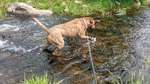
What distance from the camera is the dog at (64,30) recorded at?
981 centimetres

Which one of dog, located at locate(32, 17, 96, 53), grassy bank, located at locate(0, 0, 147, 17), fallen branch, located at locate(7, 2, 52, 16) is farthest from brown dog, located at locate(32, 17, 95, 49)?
fallen branch, located at locate(7, 2, 52, 16)

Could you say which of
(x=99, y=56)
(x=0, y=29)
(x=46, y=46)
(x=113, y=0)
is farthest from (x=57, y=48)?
(x=113, y=0)

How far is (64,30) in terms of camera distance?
10.4m

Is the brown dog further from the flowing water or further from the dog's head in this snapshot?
the flowing water

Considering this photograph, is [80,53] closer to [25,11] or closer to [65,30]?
[65,30]

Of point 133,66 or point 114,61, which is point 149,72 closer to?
point 133,66

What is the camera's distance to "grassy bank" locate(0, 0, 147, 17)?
1424 cm

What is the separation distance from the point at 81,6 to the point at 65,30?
4.34 metres

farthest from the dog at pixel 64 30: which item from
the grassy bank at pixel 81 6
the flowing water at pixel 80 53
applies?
the grassy bank at pixel 81 6

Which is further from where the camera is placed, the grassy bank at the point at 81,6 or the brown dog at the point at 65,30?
the grassy bank at the point at 81,6

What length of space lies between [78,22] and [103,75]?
2637mm

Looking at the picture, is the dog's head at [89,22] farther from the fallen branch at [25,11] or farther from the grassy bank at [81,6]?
the fallen branch at [25,11]

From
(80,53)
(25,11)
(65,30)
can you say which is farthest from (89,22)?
(25,11)

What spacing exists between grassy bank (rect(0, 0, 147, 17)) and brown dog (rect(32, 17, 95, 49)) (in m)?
3.07
